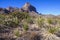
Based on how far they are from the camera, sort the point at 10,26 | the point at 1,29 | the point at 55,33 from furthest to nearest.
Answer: the point at 10,26 → the point at 1,29 → the point at 55,33

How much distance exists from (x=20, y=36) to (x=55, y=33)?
7.96 feet

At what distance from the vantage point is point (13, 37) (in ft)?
30.2

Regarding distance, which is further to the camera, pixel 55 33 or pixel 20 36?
pixel 55 33

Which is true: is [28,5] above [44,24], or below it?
above

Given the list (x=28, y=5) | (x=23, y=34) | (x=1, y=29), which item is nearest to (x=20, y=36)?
(x=23, y=34)

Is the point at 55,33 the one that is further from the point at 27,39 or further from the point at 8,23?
the point at 8,23

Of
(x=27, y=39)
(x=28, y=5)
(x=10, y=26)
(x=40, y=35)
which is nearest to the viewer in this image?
(x=27, y=39)

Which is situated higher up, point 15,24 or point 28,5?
point 28,5

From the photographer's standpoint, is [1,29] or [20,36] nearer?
[20,36]

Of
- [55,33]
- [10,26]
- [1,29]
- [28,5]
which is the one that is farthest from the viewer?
[28,5]

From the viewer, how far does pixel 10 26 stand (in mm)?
12492

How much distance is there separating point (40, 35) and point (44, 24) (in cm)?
354

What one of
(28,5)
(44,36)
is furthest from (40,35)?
(28,5)

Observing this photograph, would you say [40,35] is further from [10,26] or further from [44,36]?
[10,26]
